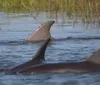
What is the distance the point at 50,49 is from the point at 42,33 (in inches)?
37.3

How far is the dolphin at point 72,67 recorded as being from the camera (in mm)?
8271

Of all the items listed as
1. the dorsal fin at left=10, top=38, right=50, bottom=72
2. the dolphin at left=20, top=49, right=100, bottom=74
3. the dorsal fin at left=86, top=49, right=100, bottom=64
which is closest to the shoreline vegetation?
the dorsal fin at left=10, top=38, right=50, bottom=72

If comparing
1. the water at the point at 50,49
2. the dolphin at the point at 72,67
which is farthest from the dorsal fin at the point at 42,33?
the dolphin at the point at 72,67

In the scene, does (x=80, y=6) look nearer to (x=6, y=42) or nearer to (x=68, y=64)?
(x=6, y=42)

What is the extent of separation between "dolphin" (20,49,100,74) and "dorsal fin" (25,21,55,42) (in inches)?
164

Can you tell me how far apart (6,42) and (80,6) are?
4.98 meters

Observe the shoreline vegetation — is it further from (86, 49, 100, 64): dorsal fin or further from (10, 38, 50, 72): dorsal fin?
(86, 49, 100, 64): dorsal fin

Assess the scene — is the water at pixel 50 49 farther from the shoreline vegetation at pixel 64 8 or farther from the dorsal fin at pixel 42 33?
the shoreline vegetation at pixel 64 8

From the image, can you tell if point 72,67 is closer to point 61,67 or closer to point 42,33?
A: point 61,67

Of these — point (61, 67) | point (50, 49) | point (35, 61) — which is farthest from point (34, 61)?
point (50, 49)

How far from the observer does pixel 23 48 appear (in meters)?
12.1

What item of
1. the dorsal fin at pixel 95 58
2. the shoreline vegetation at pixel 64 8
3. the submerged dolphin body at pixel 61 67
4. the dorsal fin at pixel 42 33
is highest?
the dorsal fin at pixel 95 58

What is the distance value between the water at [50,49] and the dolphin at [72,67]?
71 mm

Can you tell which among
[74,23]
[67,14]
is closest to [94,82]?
[74,23]
